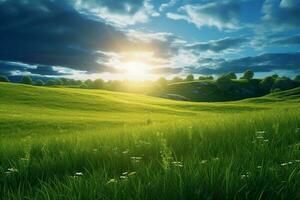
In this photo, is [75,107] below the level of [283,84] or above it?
below

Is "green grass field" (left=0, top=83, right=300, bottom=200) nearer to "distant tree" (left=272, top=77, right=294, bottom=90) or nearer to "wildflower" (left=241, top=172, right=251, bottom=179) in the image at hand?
"wildflower" (left=241, top=172, right=251, bottom=179)

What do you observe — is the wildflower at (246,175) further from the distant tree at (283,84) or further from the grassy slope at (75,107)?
the distant tree at (283,84)

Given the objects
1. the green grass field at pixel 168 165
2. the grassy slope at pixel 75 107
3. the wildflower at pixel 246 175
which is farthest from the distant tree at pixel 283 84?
the wildflower at pixel 246 175

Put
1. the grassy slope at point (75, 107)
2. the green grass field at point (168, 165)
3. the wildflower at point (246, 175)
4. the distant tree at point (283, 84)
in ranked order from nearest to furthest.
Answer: the green grass field at point (168, 165) < the wildflower at point (246, 175) < the grassy slope at point (75, 107) < the distant tree at point (283, 84)

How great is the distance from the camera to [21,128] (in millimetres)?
33625

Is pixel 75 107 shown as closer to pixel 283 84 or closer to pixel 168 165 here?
pixel 168 165

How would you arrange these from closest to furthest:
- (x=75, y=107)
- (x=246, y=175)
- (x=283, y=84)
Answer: (x=246, y=175) < (x=75, y=107) < (x=283, y=84)

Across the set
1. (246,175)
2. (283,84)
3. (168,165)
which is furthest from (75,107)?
(283,84)

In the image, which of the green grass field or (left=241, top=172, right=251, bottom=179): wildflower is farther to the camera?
(left=241, top=172, right=251, bottom=179): wildflower

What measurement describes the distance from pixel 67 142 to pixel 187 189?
5.65 metres

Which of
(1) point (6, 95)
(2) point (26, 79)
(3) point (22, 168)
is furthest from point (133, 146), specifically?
(2) point (26, 79)

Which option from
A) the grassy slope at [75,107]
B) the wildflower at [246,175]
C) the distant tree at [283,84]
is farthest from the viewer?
the distant tree at [283,84]

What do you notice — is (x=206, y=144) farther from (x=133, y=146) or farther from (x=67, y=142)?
(x=67, y=142)

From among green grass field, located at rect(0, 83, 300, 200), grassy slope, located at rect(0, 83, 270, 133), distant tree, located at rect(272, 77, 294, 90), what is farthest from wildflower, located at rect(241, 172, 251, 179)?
distant tree, located at rect(272, 77, 294, 90)
